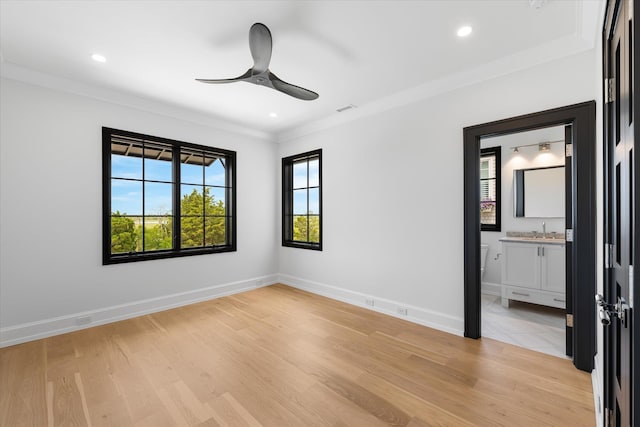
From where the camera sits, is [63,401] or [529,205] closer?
[63,401]

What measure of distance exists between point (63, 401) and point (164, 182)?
8.75 ft

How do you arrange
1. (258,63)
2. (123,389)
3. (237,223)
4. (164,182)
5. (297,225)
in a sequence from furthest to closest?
(297,225) → (237,223) → (164,182) → (258,63) → (123,389)

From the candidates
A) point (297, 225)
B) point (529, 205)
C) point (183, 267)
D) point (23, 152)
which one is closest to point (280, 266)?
point (297, 225)

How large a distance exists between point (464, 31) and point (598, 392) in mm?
2751

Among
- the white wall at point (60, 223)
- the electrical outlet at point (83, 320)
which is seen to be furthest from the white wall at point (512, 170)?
the electrical outlet at point (83, 320)

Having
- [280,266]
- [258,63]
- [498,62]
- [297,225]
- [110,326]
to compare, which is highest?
[498,62]

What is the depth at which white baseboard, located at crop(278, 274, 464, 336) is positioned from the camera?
3.05 metres

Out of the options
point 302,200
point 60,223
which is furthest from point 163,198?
point 302,200

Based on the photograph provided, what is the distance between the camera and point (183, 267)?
13.3 ft

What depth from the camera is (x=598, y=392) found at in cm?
183

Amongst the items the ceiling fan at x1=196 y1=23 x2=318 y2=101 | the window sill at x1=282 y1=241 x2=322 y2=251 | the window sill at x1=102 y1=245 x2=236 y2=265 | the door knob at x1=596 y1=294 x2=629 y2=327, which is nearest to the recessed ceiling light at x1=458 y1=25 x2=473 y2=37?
the ceiling fan at x1=196 y1=23 x2=318 y2=101

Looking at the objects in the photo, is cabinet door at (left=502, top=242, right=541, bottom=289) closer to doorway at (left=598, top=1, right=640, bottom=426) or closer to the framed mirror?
the framed mirror

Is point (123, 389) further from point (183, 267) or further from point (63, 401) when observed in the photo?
point (183, 267)

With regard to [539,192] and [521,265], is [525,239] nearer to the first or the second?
[521,265]
